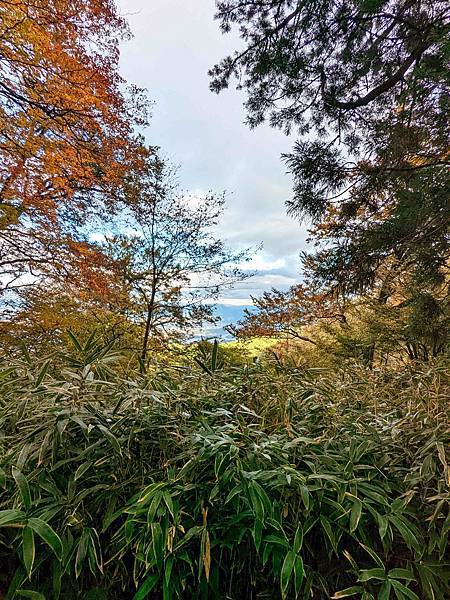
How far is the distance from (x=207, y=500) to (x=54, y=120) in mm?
2628

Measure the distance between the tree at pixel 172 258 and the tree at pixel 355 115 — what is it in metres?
2.13

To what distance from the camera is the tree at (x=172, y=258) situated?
14.3ft

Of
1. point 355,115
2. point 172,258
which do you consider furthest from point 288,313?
point 355,115

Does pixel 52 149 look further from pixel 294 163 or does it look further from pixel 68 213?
pixel 294 163

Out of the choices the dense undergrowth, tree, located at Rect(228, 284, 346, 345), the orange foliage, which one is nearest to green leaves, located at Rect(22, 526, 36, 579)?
the dense undergrowth

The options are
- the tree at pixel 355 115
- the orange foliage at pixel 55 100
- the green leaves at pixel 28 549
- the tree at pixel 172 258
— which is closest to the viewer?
the green leaves at pixel 28 549

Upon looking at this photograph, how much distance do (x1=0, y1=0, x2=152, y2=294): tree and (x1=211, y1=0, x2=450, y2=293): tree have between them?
3.11 ft

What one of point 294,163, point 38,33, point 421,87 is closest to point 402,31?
point 421,87

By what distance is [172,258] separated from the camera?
14.8ft

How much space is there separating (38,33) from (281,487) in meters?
2.51

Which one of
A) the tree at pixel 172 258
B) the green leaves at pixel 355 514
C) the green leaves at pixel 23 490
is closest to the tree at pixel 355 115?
the green leaves at pixel 355 514

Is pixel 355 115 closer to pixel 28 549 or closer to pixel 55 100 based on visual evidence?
pixel 55 100

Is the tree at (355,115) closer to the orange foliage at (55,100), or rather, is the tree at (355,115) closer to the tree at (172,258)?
the orange foliage at (55,100)

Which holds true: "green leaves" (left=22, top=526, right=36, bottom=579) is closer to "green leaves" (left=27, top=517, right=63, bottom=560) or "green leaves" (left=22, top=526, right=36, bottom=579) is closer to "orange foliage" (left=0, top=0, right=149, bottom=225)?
"green leaves" (left=27, top=517, right=63, bottom=560)
